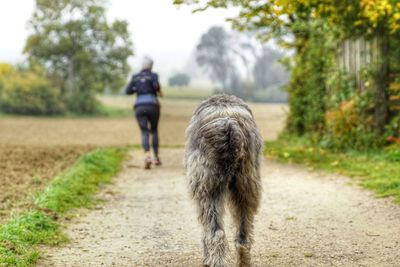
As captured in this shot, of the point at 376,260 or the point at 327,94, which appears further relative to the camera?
the point at 327,94

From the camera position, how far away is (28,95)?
35.9 m

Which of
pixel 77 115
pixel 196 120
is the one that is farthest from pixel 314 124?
pixel 77 115

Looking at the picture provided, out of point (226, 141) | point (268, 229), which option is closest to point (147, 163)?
point (268, 229)

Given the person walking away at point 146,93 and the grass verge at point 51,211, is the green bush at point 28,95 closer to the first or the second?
the grass verge at point 51,211

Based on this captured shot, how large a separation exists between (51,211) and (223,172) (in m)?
3.15

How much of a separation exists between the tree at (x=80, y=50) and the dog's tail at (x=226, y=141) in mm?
34374

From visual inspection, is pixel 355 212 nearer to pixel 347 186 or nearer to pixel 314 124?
pixel 347 186

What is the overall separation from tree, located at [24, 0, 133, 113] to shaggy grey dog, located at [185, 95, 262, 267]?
112 feet

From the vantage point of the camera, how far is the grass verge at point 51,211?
5.04m

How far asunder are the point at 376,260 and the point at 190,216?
271 cm


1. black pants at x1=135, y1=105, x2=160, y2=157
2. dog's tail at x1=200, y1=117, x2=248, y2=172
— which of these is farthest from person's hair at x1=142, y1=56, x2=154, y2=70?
dog's tail at x1=200, y1=117, x2=248, y2=172

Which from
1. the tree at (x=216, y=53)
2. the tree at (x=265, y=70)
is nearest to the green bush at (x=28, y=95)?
the tree at (x=216, y=53)

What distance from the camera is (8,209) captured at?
688 cm

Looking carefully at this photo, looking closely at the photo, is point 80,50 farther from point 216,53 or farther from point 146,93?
point 146,93
